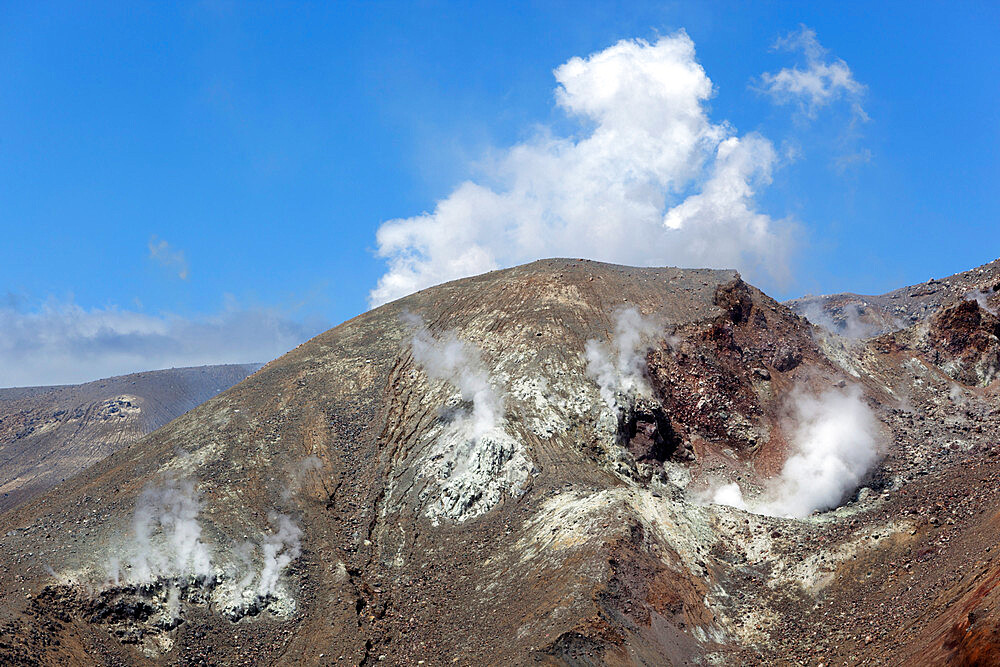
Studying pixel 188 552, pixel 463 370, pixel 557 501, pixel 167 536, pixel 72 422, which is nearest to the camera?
pixel 188 552

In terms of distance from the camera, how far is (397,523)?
3653cm

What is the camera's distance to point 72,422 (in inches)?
3632

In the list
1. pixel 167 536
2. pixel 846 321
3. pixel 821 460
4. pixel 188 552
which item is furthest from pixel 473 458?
pixel 846 321

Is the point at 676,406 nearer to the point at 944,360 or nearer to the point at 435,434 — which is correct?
the point at 435,434

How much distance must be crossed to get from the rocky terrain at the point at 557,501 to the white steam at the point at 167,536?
0.40 feet

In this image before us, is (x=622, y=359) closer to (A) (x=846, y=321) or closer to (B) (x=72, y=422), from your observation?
(A) (x=846, y=321)

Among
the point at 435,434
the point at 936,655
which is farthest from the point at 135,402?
the point at 936,655

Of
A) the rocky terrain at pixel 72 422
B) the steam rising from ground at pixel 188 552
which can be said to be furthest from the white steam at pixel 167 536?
the rocky terrain at pixel 72 422

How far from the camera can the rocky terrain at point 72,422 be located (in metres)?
81.6

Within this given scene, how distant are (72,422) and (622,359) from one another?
78.9 metres

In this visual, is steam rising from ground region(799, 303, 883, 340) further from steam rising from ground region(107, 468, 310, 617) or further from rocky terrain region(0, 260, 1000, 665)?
steam rising from ground region(107, 468, 310, 617)

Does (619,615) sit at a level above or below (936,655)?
above

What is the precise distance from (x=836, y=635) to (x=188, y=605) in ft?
83.8

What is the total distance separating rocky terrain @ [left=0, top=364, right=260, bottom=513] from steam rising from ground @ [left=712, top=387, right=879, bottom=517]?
69.0 meters
